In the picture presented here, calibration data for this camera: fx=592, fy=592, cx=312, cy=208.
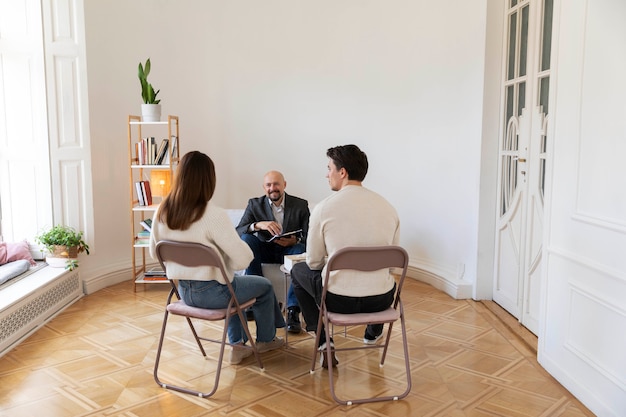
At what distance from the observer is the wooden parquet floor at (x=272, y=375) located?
3.17 meters

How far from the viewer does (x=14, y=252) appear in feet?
16.5

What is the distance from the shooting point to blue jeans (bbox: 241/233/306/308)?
4508 millimetres

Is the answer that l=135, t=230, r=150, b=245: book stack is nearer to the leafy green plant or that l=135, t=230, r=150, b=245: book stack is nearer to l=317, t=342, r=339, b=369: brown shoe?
the leafy green plant

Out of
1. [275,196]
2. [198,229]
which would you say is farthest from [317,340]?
[275,196]

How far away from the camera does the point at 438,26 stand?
572 centimetres

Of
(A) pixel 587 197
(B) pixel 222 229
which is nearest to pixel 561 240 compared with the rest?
(A) pixel 587 197

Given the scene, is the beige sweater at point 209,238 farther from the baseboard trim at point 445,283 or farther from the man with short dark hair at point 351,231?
the baseboard trim at point 445,283

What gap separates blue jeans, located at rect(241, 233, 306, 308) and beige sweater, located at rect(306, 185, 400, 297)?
1224mm

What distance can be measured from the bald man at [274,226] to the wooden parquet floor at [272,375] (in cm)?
62

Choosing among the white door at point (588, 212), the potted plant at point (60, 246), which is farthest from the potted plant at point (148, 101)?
the white door at point (588, 212)

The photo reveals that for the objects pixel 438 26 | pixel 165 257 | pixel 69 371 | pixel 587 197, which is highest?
pixel 438 26

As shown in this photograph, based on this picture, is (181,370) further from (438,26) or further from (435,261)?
(438,26)

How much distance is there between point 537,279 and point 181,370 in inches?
101

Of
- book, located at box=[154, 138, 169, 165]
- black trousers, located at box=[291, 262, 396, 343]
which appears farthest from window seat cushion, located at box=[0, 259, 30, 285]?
black trousers, located at box=[291, 262, 396, 343]
